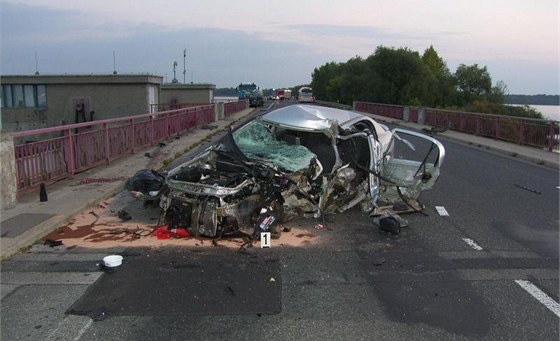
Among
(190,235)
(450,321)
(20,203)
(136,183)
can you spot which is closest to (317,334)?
(450,321)

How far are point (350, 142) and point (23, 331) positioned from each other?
5.20m

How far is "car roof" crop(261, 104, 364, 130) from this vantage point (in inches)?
289

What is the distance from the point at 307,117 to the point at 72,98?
2960cm

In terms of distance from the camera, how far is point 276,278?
4965 mm

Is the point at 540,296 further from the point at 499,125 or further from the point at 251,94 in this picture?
the point at 251,94

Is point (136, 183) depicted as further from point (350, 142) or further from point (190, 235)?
point (350, 142)

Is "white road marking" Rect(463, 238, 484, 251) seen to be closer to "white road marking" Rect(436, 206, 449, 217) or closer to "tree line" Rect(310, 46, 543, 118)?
"white road marking" Rect(436, 206, 449, 217)

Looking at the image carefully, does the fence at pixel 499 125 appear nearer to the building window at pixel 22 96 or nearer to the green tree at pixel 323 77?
the building window at pixel 22 96

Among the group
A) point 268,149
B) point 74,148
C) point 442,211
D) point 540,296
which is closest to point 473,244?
point 540,296

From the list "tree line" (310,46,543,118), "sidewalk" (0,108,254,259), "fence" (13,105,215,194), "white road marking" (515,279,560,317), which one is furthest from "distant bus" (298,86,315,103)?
"white road marking" (515,279,560,317)

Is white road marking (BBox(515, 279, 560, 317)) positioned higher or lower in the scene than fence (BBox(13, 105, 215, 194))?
lower

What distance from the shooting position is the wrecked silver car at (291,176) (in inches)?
248

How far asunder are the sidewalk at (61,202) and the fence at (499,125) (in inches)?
531

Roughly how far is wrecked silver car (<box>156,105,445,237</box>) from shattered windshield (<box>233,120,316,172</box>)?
0.05 ft
